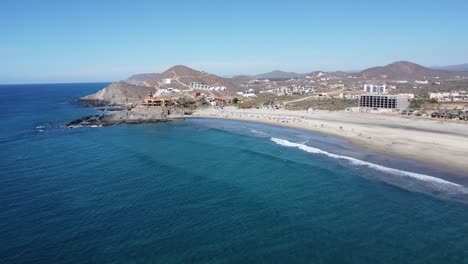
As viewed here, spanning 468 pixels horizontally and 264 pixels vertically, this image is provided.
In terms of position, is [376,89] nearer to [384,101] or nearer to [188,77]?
[384,101]

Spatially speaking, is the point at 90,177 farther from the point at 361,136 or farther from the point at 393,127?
the point at 393,127

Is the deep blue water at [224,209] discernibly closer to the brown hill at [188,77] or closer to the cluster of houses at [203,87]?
the cluster of houses at [203,87]

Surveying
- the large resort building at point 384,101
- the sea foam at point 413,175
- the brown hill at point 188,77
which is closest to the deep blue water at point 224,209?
the sea foam at point 413,175


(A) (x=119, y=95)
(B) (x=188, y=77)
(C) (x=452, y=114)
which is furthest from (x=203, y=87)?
(C) (x=452, y=114)

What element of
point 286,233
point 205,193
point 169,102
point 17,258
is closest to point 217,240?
point 286,233

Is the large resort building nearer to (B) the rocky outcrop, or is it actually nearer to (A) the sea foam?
(A) the sea foam

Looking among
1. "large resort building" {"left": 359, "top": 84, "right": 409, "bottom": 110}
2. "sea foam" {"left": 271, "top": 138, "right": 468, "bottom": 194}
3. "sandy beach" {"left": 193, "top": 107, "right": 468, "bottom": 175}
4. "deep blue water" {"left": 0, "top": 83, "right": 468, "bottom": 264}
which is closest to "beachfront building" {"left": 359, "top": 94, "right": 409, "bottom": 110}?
"large resort building" {"left": 359, "top": 84, "right": 409, "bottom": 110}

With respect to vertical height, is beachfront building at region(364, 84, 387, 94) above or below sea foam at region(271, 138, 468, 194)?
above
